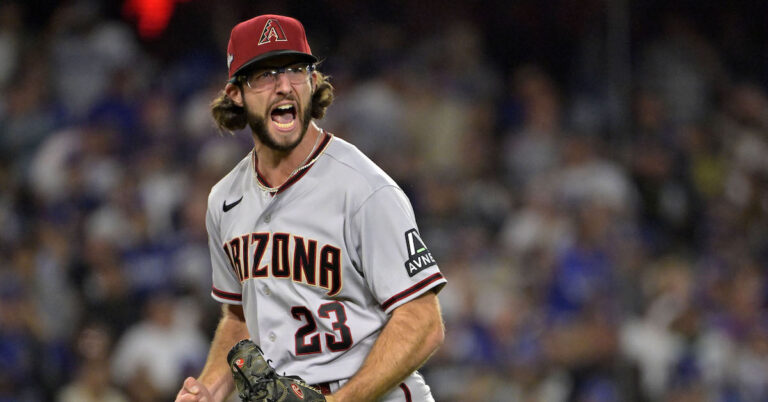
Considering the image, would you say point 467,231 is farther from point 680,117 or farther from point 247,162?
point 247,162

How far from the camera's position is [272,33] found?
2445mm

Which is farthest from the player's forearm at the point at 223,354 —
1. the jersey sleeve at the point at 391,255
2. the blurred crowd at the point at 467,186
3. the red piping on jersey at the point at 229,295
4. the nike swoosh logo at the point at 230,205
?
the blurred crowd at the point at 467,186

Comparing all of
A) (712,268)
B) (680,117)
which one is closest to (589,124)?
(680,117)

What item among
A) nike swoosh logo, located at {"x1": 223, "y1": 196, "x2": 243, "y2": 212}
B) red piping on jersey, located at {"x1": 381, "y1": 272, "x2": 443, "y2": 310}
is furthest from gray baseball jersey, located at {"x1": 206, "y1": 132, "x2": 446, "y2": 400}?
nike swoosh logo, located at {"x1": 223, "y1": 196, "x2": 243, "y2": 212}

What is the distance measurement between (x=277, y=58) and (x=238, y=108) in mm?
351

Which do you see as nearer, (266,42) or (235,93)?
(266,42)

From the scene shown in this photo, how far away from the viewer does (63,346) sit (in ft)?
18.4

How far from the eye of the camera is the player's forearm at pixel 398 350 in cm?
229

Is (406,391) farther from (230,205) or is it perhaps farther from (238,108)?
(238,108)

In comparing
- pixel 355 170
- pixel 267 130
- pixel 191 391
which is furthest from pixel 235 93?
pixel 191 391

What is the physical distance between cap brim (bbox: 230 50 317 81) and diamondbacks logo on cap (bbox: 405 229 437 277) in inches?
19.0

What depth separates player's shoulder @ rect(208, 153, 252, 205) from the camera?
2.70m

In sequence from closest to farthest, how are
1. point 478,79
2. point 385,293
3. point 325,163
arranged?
point 385,293 < point 325,163 < point 478,79

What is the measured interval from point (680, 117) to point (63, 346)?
3963 millimetres
